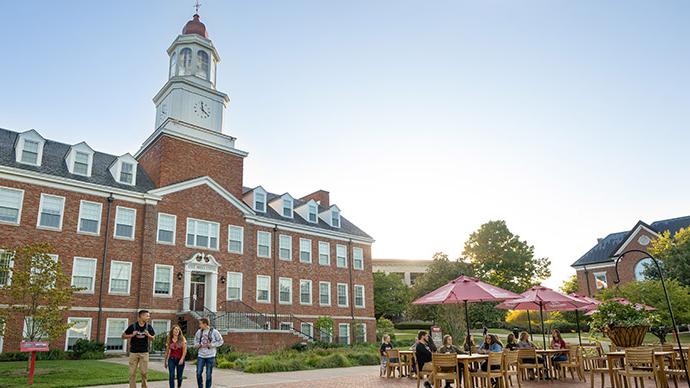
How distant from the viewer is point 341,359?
64.1 feet

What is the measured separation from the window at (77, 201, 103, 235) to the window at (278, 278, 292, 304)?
38.6 feet

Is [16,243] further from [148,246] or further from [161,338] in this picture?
[161,338]

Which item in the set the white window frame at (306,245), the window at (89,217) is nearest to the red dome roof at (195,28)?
the window at (89,217)

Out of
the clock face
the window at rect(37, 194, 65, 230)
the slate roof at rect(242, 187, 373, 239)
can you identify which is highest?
the clock face

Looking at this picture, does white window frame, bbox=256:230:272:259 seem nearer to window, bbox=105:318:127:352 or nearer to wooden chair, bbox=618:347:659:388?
window, bbox=105:318:127:352

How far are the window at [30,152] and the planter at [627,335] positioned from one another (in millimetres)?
24909

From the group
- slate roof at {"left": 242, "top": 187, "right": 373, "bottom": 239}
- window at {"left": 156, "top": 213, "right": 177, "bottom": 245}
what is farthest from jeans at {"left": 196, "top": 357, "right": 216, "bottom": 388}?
slate roof at {"left": 242, "top": 187, "right": 373, "bottom": 239}

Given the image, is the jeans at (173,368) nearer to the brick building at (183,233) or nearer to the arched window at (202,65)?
the brick building at (183,233)

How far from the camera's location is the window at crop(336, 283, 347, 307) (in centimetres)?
3452

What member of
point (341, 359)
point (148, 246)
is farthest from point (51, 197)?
point (341, 359)

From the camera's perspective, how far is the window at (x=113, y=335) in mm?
22677

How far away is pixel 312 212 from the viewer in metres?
35.8

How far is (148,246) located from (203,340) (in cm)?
1571

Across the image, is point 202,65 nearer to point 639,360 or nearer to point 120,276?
point 120,276
